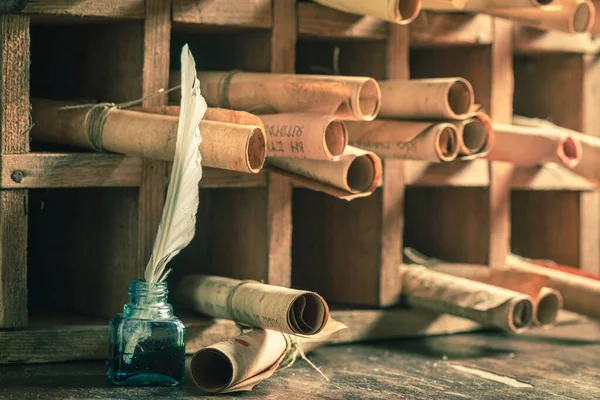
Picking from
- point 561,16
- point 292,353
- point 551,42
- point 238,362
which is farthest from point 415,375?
point 551,42

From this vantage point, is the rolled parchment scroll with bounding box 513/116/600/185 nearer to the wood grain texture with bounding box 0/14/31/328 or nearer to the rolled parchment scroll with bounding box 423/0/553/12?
the rolled parchment scroll with bounding box 423/0/553/12

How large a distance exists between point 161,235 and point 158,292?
10cm

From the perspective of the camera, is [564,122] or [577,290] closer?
[577,290]

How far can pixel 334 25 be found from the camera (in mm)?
2193

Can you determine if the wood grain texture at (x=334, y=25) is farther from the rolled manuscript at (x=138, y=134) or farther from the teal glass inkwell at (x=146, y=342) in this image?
the teal glass inkwell at (x=146, y=342)

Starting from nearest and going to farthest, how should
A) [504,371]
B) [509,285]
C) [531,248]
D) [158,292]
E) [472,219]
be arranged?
[158,292] < [504,371] < [509,285] < [472,219] < [531,248]

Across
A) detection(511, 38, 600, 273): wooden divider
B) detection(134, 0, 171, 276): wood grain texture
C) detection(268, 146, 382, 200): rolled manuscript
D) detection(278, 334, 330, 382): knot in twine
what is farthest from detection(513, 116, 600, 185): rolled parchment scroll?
detection(134, 0, 171, 276): wood grain texture

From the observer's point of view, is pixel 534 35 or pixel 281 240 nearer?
pixel 281 240

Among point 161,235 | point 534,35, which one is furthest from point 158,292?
point 534,35

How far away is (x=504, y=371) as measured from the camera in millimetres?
2006

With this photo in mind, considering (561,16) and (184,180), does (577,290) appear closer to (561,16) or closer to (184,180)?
(561,16)

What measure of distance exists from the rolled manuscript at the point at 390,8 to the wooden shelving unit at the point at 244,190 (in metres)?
0.14

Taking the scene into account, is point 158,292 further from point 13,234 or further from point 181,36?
point 181,36

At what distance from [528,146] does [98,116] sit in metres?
0.91
